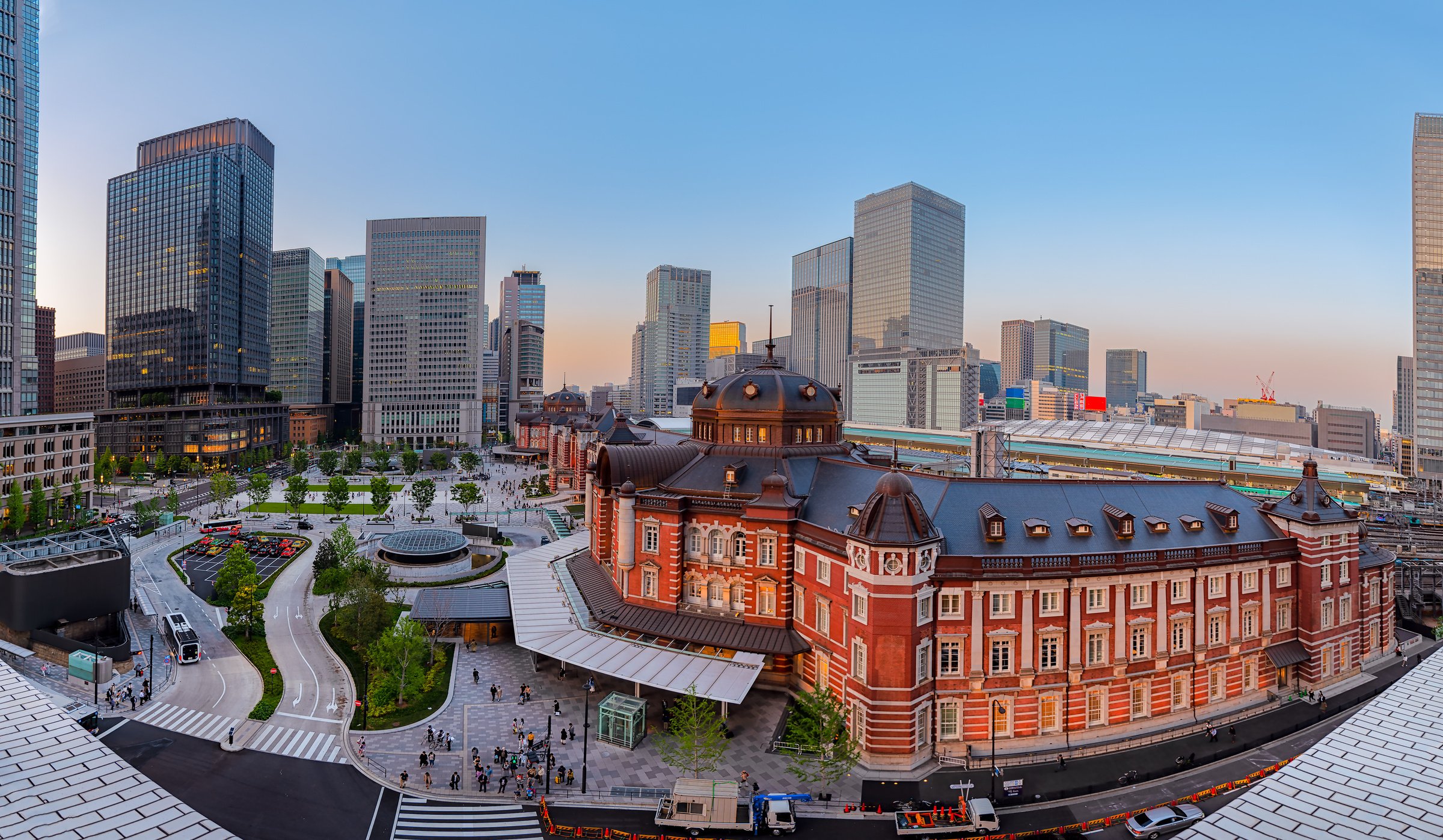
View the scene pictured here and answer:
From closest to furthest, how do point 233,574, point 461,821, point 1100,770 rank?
point 461,821
point 1100,770
point 233,574

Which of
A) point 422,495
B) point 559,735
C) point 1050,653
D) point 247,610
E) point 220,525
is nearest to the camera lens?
point 1050,653

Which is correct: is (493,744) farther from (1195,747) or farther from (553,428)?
(553,428)

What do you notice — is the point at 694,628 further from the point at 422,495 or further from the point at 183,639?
the point at 422,495

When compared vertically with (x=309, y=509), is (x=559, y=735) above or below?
below

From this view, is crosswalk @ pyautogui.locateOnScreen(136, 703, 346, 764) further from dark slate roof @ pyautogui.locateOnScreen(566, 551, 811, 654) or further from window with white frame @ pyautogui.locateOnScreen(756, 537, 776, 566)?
window with white frame @ pyautogui.locateOnScreen(756, 537, 776, 566)

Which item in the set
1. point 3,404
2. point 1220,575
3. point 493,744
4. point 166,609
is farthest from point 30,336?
point 1220,575

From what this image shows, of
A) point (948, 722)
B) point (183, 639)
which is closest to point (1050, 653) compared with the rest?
point (948, 722)

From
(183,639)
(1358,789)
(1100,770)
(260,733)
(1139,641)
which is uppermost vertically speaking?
(1358,789)
